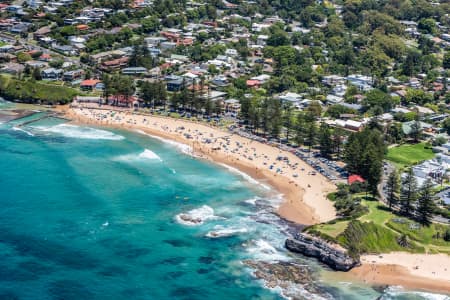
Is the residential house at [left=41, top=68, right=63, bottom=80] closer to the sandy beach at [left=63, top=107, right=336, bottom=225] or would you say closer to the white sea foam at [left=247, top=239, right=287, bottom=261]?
the sandy beach at [left=63, top=107, right=336, bottom=225]

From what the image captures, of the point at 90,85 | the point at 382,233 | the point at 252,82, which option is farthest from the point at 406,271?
the point at 90,85

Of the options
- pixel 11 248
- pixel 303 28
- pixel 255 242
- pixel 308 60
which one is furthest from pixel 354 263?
pixel 303 28

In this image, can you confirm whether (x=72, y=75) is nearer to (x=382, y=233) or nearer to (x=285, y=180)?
(x=285, y=180)

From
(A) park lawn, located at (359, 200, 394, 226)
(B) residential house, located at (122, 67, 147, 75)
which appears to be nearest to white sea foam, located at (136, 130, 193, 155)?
(A) park lawn, located at (359, 200, 394, 226)

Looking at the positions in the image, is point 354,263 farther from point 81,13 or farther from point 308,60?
point 81,13

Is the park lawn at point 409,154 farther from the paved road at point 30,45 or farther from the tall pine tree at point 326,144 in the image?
the paved road at point 30,45

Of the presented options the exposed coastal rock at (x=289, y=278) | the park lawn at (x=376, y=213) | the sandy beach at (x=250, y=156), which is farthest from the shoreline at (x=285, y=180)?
the park lawn at (x=376, y=213)
